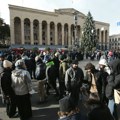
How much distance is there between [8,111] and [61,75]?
251 cm

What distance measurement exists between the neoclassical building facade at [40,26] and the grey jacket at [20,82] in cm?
7791

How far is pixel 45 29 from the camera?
330 ft

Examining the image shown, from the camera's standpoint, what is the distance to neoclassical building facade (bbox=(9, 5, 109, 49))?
8700 cm

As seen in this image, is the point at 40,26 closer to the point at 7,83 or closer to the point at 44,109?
the point at 44,109

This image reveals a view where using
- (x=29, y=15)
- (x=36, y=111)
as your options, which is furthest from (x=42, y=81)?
(x=29, y=15)

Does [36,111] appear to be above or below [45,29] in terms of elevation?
below

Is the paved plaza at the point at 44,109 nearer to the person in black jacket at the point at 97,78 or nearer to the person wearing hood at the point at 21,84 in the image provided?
the person wearing hood at the point at 21,84

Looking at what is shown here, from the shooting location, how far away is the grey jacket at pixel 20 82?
6910mm

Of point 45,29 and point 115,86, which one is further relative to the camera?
point 45,29

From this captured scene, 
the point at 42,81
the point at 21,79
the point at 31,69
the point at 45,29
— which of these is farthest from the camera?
the point at 45,29

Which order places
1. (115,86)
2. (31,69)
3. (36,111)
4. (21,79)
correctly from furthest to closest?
(31,69) → (36,111) → (21,79) → (115,86)

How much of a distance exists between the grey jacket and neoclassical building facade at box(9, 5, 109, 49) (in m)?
77.9

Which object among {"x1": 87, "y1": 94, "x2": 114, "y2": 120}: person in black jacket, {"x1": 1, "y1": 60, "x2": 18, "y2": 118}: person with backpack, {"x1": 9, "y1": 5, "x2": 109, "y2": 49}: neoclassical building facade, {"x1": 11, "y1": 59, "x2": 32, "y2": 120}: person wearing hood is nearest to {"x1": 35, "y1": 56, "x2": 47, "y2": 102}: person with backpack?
{"x1": 1, "y1": 60, "x2": 18, "y2": 118}: person with backpack

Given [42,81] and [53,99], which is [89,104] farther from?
→ [53,99]
